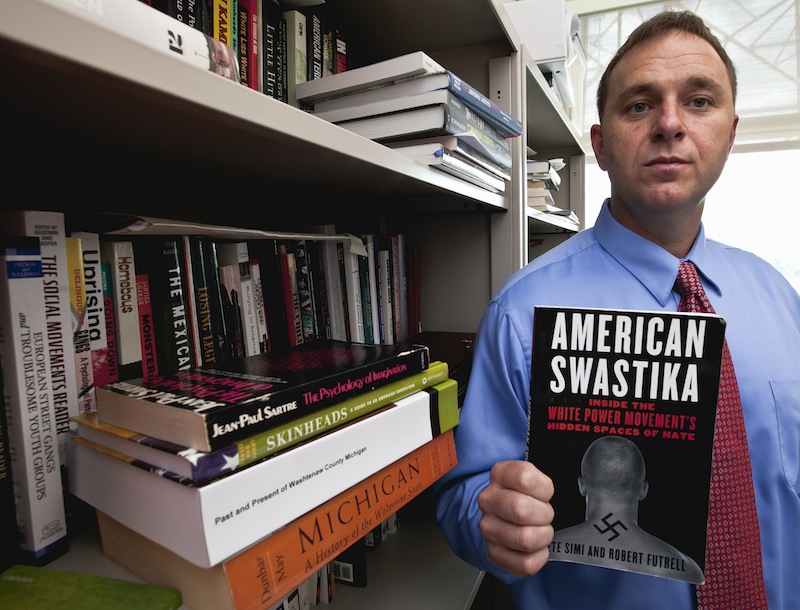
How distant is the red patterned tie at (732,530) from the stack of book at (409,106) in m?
0.65

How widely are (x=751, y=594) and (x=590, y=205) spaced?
7.89 feet

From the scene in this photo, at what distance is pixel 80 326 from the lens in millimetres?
535

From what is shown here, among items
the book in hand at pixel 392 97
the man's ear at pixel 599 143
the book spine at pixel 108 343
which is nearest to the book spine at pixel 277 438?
the book spine at pixel 108 343

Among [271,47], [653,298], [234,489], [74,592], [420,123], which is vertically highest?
[271,47]

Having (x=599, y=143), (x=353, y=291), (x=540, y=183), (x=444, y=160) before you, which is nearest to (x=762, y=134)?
(x=540, y=183)

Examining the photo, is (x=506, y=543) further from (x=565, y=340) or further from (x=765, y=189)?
(x=765, y=189)

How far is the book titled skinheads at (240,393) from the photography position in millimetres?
403

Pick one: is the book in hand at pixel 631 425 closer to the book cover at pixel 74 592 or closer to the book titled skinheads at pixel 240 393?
the book titled skinheads at pixel 240 393

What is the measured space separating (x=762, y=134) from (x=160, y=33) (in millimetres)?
3067

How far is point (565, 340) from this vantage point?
1.91 feet

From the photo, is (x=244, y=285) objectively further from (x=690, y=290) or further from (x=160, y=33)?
(x=690, y=290)

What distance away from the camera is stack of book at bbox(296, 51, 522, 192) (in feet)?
2.77

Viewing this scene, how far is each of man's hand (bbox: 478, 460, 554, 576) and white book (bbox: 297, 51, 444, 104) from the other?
2.16ft

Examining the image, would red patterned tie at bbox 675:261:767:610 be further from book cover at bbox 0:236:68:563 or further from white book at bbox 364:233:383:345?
book cover at bbox 0:236:68:563
